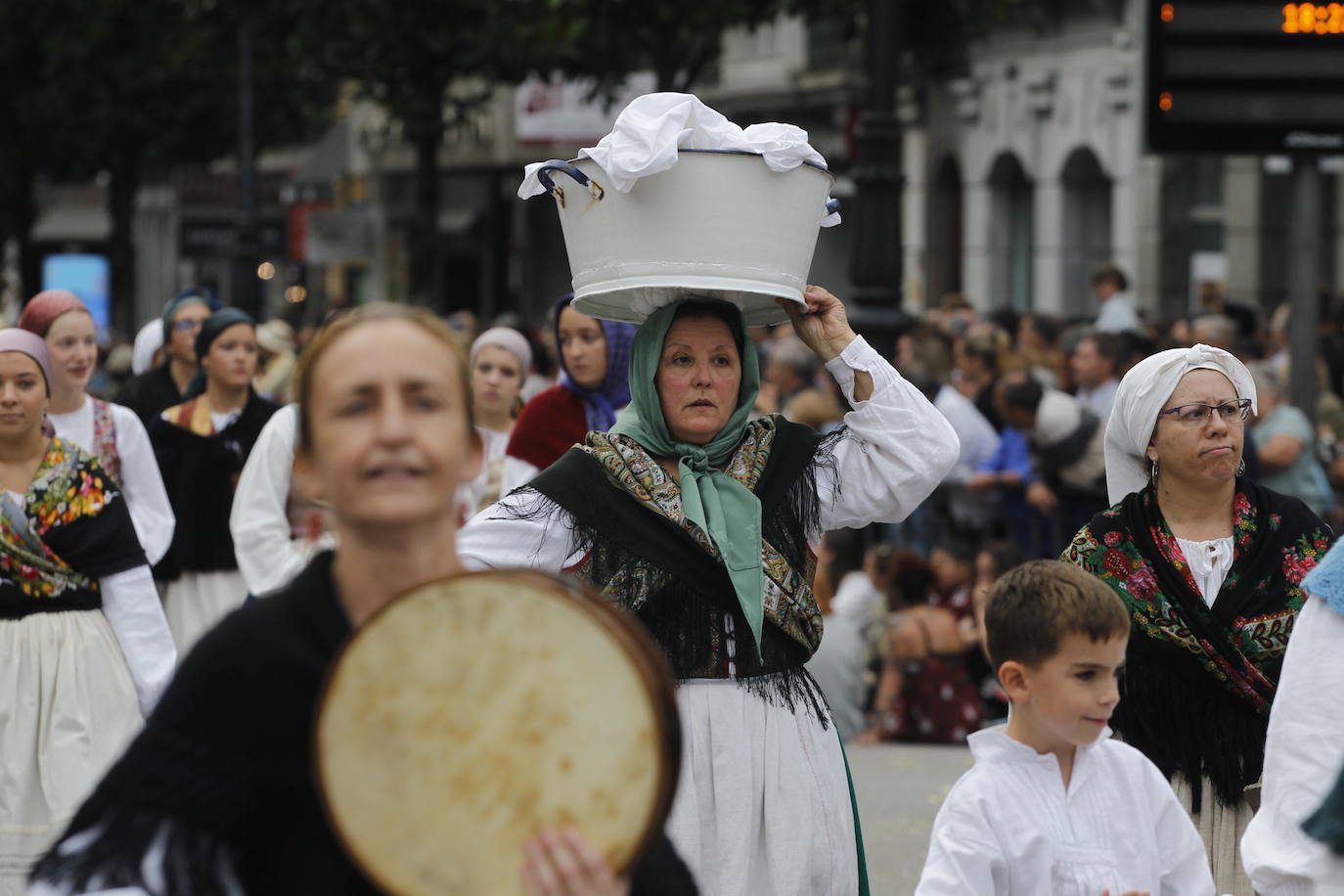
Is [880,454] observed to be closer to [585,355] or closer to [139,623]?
[139,623]

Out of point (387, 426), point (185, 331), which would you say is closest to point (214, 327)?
point (185, 331)

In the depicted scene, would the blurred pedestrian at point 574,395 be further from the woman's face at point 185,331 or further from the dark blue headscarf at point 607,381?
the woman's face at point 185,331

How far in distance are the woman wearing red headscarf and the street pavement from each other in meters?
2.67

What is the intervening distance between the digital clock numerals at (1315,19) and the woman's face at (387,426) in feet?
26.1

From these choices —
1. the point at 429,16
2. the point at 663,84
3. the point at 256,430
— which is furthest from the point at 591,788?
the point at 429,16

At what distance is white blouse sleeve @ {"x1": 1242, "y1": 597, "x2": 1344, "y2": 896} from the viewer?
3973 mm

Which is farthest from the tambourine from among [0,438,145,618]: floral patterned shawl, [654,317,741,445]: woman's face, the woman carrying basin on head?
[0,438,145,618]: floral patterned shawl

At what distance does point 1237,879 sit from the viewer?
5211 mm

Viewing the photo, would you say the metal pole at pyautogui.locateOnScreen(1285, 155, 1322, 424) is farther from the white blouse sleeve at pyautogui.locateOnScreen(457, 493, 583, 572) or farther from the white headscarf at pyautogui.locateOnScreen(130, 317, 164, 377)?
the white blouse sleeve at pyautogui.locateOnScreen(457, 493, 583, 572)

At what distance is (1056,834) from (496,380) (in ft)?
17.2

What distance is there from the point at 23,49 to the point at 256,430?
1076 inches

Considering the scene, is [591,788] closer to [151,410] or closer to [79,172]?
[151,410]

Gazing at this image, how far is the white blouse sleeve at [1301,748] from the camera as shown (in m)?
3.97

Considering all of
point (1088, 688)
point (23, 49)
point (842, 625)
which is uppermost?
point (23, 49)
